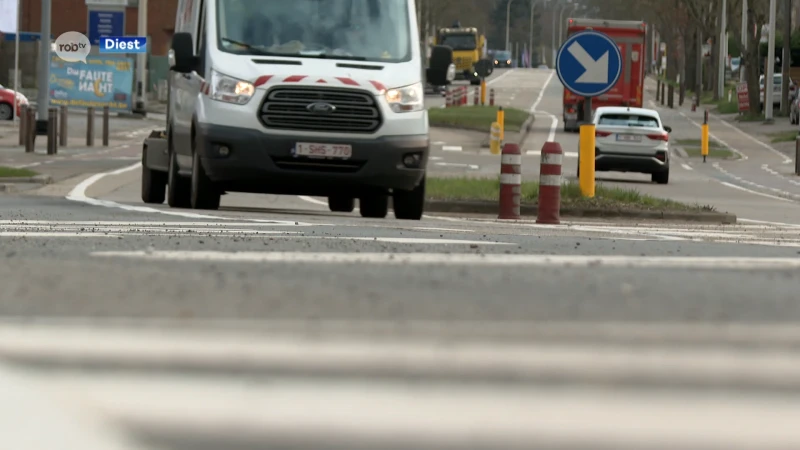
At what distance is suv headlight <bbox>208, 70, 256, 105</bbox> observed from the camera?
13.0 m

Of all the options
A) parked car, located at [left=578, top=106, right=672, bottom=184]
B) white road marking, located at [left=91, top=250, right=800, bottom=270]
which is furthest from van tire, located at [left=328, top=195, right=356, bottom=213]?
parked car, located at [left=578, top=106, right=672, bottom=184]

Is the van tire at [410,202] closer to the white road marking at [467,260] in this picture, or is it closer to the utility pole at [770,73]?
the white road marking at [467,260]

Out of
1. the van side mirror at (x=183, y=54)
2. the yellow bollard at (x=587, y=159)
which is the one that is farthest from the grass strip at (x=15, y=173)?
the van side mirror at (x=183, y=54)

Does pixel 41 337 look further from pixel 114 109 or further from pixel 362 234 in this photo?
pixel 114 109

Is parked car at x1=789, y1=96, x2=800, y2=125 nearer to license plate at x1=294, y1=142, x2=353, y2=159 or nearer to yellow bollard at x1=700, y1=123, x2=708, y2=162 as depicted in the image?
yellow bollard at x1=700, y1=123, x2=708, y2=162

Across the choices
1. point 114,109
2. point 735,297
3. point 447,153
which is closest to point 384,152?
point 735,297

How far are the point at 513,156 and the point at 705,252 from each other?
9574 mm

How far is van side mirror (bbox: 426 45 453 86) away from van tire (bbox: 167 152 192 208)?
8.32 feet

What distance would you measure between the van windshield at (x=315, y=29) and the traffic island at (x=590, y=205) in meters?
5.25

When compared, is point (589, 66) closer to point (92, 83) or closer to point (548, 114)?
point (92, 83)

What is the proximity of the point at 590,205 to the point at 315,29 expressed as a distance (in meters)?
5.96

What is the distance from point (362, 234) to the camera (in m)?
8.62

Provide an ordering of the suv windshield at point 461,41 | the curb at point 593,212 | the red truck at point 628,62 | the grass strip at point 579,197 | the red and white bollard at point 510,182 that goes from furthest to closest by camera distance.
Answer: the suv windshield at point 461,41 → the red truck at point 628,62 → the grass strip at point 579,197 → the curb at point 593,212 → the red and white bollard at point 510,182

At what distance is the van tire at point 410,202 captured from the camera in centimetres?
1400
